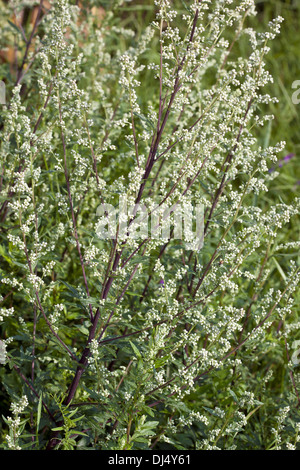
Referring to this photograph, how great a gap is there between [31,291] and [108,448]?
2.42ft

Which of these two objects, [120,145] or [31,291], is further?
[120,145]

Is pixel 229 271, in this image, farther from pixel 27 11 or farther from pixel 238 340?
pixel 27 11

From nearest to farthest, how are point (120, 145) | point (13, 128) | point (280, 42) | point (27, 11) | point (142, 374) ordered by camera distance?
point (142, 374)
point (13, 128)
point (120, 145)
point (27, 11)
point (280, 42)

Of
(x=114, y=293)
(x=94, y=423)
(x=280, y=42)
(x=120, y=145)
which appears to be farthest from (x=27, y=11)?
(x=94, y=423)

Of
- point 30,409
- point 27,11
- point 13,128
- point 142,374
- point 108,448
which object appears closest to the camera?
point 142,374

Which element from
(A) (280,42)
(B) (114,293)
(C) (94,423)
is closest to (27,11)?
(A) (280,42)

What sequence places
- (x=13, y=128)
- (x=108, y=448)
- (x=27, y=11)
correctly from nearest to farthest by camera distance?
1. (x=108, y=448)
2. (x=13, y=128)
3. (x=27, y=11)

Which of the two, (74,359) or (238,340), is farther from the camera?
(238,340)

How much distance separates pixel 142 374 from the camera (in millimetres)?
2162

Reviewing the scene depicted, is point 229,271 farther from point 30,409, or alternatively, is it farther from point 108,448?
point 30,409

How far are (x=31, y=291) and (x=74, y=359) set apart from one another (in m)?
0.36

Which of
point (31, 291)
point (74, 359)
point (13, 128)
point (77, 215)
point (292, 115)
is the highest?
point (292, 115)

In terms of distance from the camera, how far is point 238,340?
295 cm

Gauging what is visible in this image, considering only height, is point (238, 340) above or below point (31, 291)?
below
